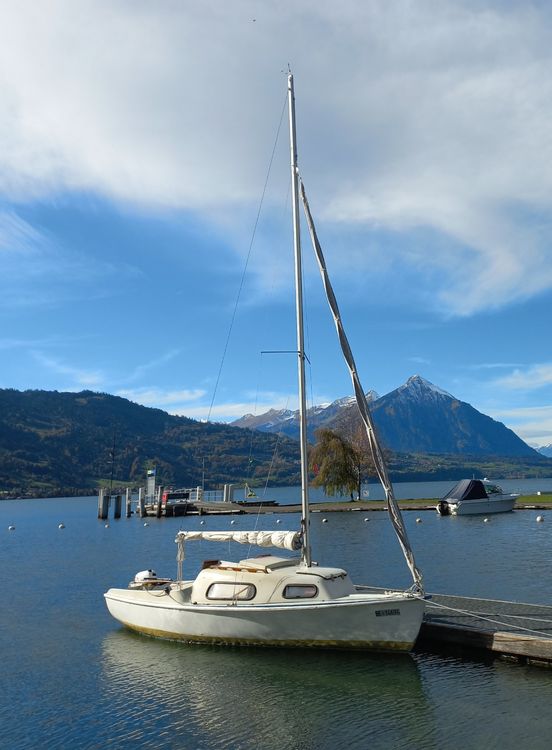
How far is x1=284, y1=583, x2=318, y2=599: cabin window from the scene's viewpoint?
22594mm

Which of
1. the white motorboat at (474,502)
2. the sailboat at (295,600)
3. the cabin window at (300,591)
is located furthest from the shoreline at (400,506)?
the cabin window at (300,591)

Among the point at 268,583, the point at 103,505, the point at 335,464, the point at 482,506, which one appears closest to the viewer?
the point at 268,583

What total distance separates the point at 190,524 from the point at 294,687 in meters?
73.1

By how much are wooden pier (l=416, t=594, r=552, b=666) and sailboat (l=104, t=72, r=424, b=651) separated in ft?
5.94

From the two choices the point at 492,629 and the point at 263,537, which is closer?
the point at 492,629

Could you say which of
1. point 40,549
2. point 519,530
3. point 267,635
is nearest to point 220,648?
point 267,635

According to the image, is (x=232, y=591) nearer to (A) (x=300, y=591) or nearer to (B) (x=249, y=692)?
(A) (x=300, y=591)

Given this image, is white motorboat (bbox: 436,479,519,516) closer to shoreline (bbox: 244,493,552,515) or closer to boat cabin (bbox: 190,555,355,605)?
shoreline (bbox: 244,493,552,515)

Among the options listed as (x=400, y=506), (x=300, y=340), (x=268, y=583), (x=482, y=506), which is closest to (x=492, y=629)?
(x=268, y=583)

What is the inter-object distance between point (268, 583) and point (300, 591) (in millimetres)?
1333

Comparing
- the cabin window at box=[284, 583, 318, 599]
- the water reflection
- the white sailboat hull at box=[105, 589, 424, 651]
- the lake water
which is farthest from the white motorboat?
the cabin window at box=[284, 583, 318, 599]

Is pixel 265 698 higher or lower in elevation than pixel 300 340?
lower

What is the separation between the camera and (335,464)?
327 ft

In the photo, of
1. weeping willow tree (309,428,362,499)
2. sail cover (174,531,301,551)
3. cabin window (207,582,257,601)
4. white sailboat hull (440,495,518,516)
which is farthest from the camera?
weeping willow tree (309,428,362,499)
